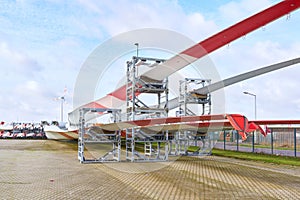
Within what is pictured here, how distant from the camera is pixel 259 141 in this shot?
33.6 meters

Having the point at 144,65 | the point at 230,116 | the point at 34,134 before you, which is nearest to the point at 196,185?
the point at 230,116

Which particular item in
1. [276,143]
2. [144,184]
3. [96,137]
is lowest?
[276,143]

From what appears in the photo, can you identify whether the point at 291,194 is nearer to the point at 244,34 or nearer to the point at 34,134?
the point at 244,34

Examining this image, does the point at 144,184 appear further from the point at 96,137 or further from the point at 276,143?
the point at 276,143

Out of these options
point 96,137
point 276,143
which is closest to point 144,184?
point 96,137

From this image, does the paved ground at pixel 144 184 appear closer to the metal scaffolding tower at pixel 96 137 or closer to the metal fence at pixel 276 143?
the metal scaffolding tower at pixel 96 137

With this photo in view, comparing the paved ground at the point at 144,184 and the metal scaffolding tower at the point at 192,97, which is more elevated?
the metal scaffolding tower at the point at 192,97

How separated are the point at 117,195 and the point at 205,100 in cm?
1372

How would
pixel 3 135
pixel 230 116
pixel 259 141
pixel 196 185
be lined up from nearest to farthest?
pixel 230 116, pixel 196 185, pixel 259 141, pixel 3 135

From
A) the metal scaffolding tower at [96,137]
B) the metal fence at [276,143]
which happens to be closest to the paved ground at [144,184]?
the metal scaffolding tower at [96,137]

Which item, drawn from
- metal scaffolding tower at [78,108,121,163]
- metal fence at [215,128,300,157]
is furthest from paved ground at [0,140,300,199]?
metal fence at [215,128,300,157]

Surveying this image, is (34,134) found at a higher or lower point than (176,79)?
lower

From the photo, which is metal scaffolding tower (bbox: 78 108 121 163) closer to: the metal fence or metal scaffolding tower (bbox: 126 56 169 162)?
metal scaffolding tower (bbox: 126 56 169 162)

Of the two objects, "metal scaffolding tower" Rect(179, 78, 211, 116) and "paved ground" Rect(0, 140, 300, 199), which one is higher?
"metal scaffolding tower" Rect(179, 78, 211, 116)
